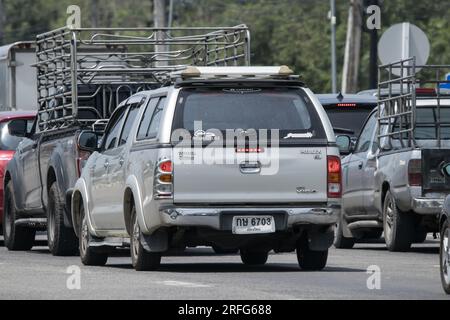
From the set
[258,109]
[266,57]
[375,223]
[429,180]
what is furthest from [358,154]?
[266,57]

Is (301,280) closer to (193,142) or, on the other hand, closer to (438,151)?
(193,142)

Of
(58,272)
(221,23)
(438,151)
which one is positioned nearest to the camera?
(58,272)

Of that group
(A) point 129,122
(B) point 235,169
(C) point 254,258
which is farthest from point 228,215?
(C) point 254,258

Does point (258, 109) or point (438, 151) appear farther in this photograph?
point (438, 151)

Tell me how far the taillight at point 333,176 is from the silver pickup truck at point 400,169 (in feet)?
12.4

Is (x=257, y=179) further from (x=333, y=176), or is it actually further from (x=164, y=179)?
(x=164, y=179)

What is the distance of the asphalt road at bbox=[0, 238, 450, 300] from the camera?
14445mm

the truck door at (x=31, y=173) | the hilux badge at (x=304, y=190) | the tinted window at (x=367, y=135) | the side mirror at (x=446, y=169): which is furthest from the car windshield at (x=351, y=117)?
the hilux badge at (x=304, y=190)

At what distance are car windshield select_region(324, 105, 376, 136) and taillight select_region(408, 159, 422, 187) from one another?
12.8 feet

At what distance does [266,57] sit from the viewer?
79312 millimetres

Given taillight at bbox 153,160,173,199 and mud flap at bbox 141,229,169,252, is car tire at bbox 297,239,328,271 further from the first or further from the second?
taillight at bbox 153,160,173,199

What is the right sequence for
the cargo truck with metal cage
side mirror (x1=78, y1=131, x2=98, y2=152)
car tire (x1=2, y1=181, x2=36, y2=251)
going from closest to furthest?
1. side mirror (x1=78, y1=131, x2=98, y2=152)
2. the cargo truck with metal cage
3. car tire (x1=2, y1=181, x2=36, y2=251)

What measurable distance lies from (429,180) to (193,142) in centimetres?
484

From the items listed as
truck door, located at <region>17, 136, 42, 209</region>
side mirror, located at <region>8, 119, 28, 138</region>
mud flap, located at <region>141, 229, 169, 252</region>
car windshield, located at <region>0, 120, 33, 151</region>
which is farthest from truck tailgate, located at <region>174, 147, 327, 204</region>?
car windshield, located at <region>0, 120, 33, 151</region>
